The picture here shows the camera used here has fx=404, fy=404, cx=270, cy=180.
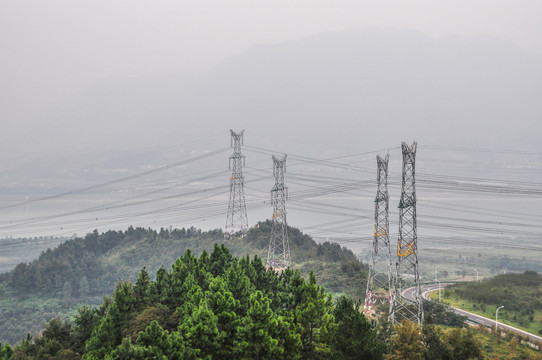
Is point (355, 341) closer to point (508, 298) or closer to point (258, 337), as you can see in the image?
point (258, 337)

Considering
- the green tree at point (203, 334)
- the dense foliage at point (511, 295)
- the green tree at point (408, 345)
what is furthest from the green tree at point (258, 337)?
the dense foliage at point (511, 295)

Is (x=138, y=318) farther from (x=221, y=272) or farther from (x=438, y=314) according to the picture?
(x=438, y=314)

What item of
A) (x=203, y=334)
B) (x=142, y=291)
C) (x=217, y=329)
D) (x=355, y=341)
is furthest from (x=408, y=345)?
(x=142, y=291)

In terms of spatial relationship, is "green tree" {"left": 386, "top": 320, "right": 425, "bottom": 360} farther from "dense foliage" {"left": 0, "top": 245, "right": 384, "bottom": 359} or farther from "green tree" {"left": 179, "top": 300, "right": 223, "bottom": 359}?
"green tree" {"left": 179, "top": 300, "right": 223, "bottom": 359}

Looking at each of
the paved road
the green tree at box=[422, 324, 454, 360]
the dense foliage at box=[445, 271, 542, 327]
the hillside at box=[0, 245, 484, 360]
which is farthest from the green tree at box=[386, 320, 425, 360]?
the dense foliage at box=[445, 271, 542, 327]

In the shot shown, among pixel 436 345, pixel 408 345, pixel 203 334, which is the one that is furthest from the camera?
pixel 436 345

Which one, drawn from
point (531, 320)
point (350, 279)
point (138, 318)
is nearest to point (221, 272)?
point (138, 318)
